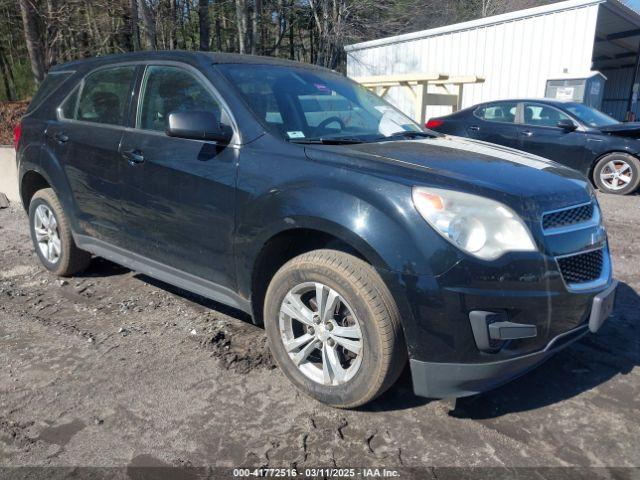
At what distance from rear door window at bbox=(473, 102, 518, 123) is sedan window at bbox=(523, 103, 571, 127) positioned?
225mm

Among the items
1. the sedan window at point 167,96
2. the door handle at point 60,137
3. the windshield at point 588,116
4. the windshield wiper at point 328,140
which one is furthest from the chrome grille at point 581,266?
the windshield at point 588,116

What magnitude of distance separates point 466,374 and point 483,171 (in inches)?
39.5

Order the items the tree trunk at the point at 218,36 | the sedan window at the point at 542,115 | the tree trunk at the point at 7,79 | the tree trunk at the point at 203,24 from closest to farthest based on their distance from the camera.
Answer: the sedan window at the point at 542,115 < the tree trunk at the point at 203,24 < the tree trunk at the point at 7,79 < the tree trunk at the point at 218,36

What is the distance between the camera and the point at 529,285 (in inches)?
89.8

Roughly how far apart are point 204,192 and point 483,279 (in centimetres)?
165

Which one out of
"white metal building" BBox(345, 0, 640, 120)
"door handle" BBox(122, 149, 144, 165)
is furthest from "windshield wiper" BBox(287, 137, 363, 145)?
"white metal building" BBox(345, 0, 640, 120)

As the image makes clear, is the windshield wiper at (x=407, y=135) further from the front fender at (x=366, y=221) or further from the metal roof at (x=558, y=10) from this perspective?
the metal roof at (x=558, y=10)

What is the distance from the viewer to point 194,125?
A: 287 cm

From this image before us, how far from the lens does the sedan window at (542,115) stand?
29.4 ft

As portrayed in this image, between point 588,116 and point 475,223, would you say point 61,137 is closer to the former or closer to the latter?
point 475,223


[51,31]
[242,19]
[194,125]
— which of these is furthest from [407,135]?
[242,19]

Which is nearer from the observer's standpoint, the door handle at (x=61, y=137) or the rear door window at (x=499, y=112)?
the door handle at (x=61, y=137)

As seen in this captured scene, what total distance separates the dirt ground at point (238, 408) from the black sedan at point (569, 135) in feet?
17.4

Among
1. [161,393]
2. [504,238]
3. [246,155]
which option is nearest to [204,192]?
[246,155]
